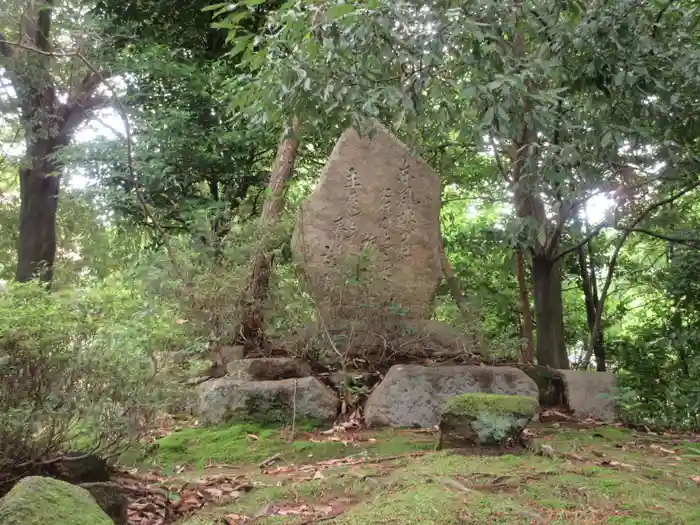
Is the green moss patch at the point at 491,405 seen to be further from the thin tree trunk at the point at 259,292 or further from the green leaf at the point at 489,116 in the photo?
the thin tree trunk at the point at 259,292

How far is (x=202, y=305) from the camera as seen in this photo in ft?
18.0

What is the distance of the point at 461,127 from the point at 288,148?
11.1ft

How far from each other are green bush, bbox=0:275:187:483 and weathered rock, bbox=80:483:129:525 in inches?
9.6

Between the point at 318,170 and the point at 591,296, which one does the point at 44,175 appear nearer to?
the point at 318,170

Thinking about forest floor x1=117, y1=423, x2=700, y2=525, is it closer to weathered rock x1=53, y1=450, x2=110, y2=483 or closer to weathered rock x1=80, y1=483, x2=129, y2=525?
weathered rock x1=80, y1=483, x2=129, y2=525

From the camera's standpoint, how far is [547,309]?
20.8ft

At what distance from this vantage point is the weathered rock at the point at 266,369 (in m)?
5.31

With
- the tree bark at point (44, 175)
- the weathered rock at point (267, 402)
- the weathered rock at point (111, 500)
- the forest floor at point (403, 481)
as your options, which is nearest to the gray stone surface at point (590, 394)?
the forest floor at point (403, 481)

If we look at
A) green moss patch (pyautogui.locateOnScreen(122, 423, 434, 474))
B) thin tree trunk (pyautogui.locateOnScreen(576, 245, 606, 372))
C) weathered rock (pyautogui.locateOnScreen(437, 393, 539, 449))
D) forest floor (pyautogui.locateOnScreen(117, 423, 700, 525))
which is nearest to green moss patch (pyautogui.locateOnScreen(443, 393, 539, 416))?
weathered rock (pyautogui.locateOnScreen(437, 393, 539, 449))

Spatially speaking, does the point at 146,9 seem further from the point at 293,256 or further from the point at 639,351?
the point at 639,351

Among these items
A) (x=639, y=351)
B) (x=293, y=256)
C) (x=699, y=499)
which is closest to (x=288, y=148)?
(x=293, y=256)

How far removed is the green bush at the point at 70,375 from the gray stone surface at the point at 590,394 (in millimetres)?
3832

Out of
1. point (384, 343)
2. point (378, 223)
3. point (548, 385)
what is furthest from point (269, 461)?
point (548, 385)

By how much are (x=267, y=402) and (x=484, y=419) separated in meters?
1.93
